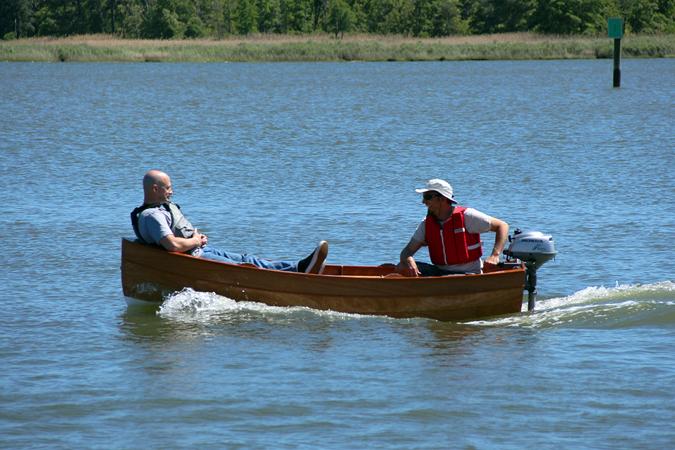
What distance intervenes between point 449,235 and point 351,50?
207 feet

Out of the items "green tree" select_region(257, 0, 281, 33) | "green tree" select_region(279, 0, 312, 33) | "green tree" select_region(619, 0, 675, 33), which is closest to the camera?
"green tree" select_region(619, 0, 675, 33)

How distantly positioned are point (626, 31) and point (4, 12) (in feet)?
165

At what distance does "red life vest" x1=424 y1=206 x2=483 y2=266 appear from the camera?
10.8 m

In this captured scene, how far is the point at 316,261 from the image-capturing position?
11.1 m

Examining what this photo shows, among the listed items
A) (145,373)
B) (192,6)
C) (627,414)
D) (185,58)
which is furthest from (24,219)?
(192,6)

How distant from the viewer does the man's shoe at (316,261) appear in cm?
1098

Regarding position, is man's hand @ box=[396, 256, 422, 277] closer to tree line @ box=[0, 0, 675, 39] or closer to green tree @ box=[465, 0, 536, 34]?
tree line @ box=[0, 0, 675, 39]

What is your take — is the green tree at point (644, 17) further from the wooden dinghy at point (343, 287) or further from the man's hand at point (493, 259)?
the wooden dinghy at point (343, 287)

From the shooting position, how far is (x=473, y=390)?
913 cm

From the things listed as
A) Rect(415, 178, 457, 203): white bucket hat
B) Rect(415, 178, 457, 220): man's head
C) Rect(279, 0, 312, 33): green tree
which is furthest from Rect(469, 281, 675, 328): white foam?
Rect(279, 0, 312, 33): green tree

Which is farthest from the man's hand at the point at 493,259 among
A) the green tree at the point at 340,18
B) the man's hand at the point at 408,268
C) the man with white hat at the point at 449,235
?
the green tree at the point at 340,18

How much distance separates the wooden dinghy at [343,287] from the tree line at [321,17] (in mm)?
76015

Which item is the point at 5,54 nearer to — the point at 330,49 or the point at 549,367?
the point at 330,49

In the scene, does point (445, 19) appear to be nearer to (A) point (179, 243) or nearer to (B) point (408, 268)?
(B) point (408, 268)
